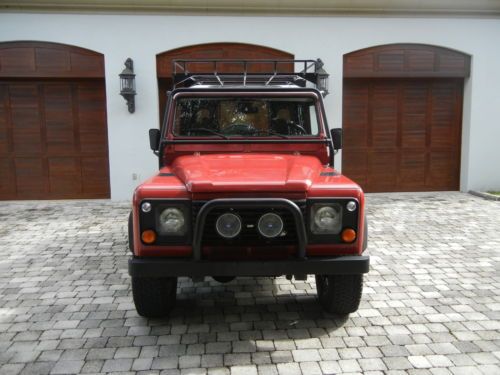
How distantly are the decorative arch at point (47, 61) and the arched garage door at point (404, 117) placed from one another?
17.3ft

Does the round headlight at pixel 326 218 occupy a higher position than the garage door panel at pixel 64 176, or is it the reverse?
the round headlight at pixel 326 218

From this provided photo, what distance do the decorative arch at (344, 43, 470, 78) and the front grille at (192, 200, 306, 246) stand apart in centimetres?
705

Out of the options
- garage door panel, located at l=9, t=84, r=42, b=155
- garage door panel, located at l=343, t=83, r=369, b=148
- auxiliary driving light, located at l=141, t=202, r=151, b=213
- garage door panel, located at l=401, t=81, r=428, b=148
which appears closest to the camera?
auxiliary driving light, located at l=141, t=202, r=151, b=213

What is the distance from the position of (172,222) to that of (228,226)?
16.4 inches

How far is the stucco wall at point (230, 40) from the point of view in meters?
9.07

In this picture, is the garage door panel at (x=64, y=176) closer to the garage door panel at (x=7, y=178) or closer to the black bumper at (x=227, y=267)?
the garage door panel at (x=7, y=178)

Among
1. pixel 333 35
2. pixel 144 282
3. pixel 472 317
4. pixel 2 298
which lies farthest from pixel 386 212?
pixel 2 298

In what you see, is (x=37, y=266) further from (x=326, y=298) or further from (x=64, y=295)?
(x=326, y=298)

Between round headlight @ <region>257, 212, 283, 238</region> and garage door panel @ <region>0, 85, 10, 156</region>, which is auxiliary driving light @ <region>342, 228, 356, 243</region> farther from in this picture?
garage door panel @ <region>0, 85, 10, 156</region>

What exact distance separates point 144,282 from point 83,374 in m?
0.82

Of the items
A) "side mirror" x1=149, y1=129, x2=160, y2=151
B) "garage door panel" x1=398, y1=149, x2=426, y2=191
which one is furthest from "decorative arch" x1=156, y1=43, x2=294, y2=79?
"side mirror" x1=149, y1=129, x2=160, y2=151

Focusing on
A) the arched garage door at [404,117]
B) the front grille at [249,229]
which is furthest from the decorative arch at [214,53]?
the front grille at [249,229]

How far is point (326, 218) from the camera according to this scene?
11.0 feet

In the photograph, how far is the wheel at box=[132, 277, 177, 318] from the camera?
12.0ft
